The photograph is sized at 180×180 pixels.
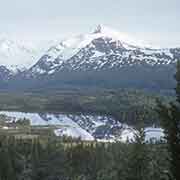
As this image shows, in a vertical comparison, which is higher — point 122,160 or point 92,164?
point 122,160

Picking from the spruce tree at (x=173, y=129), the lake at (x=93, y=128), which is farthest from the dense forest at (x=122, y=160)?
the lake at (x=93, y=128)

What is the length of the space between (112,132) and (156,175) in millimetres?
108684

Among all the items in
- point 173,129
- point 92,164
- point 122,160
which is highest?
point 173,129

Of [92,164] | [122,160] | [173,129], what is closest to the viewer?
[173,129]

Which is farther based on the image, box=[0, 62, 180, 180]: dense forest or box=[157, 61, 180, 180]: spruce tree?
box=[0, 62, 180, 180]: dense forest

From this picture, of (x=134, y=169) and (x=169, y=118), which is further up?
(x=169, y=118)

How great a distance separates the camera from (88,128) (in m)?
150

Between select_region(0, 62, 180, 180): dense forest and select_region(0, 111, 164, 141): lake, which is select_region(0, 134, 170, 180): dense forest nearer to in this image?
select_region(0, 62, 180, 180): dense forest

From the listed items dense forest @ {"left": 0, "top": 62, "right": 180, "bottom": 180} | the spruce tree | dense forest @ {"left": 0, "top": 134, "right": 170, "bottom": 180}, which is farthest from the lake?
the spruce tree

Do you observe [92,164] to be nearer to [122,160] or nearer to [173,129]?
[122,160]

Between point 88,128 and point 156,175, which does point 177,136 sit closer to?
point 156,175

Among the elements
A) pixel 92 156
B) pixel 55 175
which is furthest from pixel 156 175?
pixel 92 156

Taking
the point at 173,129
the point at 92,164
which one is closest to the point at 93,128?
the point at 92,164

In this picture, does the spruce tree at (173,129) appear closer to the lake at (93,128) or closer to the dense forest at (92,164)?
the dense forest at (92,164)
